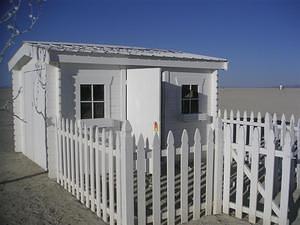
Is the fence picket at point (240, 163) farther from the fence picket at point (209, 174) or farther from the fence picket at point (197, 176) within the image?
the fence picket at point (197, 176)

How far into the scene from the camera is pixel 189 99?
8.20m

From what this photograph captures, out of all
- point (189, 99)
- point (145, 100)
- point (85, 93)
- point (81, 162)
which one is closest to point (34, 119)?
point (85, 93)

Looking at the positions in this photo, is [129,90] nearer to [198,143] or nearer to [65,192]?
[65,192]

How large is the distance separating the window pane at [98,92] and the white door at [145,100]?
2.04 feet

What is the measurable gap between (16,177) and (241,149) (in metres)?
4.78

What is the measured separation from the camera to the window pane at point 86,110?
6.77 meters

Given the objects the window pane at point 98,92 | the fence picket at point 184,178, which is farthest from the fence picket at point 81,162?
the window pane at point 98,92

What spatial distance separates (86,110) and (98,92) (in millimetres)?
497

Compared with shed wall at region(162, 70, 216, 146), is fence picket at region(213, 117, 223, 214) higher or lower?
lower

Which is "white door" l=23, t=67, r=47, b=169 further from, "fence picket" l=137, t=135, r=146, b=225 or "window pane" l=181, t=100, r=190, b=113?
"fence picket" l=137, t=135, r=146, b=225

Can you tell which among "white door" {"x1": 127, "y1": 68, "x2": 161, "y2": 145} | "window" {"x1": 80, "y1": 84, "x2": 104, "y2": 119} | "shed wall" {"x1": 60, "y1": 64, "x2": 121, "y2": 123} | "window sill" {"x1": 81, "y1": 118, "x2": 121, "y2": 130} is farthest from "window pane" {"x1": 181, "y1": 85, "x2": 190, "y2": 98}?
"window" {"x1": 80, "y1": 84, "x2": 104, "y2": 119}

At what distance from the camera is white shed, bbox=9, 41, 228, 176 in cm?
639

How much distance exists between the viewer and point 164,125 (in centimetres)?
760

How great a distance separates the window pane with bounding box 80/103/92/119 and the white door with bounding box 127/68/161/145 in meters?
0.93
